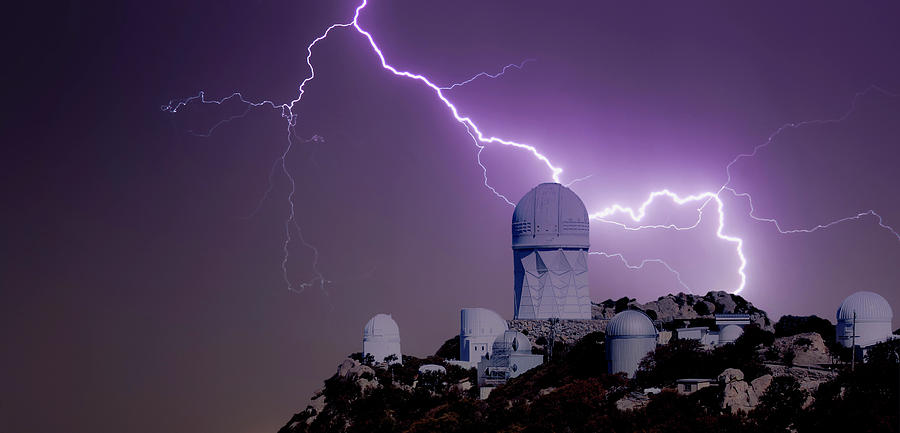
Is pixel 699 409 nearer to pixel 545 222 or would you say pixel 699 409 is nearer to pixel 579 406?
pixel 579 406

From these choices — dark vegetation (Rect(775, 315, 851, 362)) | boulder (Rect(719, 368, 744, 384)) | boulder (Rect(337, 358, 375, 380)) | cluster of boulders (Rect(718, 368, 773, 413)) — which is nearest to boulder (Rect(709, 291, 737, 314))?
dark vegetation (Rect(775, 315, 851, 362))

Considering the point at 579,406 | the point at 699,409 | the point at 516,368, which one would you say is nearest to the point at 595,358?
the point at 516,368

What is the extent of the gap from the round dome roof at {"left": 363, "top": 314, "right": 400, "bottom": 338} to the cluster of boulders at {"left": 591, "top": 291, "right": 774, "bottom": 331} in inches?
539

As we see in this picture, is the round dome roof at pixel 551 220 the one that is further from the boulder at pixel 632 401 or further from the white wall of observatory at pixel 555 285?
the boulder at pixel 632 401

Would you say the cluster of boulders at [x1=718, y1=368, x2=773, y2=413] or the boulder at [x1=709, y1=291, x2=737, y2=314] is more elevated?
the boulder at [x1=709, y1=291, x2=737, y2=314]

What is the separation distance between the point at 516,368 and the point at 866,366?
55.7 ft

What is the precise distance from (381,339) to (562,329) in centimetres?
954

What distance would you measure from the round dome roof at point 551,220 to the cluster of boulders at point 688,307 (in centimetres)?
960

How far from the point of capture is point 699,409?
88.9ft

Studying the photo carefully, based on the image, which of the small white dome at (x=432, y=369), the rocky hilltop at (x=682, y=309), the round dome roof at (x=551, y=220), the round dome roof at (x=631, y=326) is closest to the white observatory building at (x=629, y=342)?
the round dome roof at (x=631, y=326)

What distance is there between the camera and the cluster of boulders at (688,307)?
59125 millimetres

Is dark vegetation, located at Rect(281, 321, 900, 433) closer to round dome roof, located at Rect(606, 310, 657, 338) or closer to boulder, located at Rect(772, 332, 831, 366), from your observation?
round dome roof, located at Rect(606, 310, 657, 338)

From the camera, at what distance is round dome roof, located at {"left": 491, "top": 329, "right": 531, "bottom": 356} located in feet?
142

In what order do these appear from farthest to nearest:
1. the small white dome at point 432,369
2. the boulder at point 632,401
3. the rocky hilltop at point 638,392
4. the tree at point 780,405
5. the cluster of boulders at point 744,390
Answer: the small white dome at point 432,369
the boulder at point 632,401
the cluster of boulders at point 744,390
the rocky hilltop at point 638,392
the tree at point 780,405
